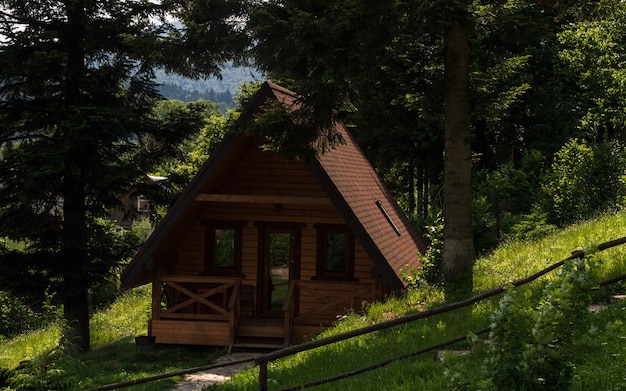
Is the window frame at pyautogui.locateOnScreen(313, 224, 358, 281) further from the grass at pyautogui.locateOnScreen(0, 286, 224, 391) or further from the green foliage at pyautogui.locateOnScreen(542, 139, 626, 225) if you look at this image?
the green foliage at pyautogui.locateOnScreen(542, 139, 626, 225)

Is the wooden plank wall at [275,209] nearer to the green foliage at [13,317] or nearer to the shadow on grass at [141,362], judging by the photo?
the shadow on grass at [141,362]

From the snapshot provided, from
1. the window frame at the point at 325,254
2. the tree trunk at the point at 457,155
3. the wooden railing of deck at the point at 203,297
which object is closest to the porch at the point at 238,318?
the wooden railing of deck at the point at 203,297

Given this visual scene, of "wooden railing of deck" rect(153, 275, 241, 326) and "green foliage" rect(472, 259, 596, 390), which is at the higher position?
"green foliage" rect(472, 259, 596, 390)

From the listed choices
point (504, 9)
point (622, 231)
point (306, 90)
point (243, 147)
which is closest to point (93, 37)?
point (243, 147)

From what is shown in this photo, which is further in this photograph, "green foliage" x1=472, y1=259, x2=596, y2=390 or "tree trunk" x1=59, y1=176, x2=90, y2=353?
"tree trunk" x1=59, y1=176, x2=90, y2=353

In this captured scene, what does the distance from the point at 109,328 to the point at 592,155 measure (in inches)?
714

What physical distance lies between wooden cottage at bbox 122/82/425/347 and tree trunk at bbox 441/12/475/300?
1691 millimetres

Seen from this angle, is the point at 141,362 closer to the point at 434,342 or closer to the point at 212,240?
the point at 212,240

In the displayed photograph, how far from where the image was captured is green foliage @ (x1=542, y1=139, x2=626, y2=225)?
1950 centimetres

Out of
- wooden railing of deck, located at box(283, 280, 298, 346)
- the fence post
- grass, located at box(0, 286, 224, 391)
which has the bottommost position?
grass, located at box(0, 286, 224, 391)

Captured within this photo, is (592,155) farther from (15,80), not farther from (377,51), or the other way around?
(15,80)

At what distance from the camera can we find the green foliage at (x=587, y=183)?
19.5 metres

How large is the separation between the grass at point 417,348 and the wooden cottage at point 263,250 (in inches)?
51.9

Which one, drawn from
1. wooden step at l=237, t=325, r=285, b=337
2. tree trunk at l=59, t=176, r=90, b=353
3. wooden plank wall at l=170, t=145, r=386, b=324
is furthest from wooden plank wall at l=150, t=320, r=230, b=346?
tree trunk at l=59, t=176, r=90, b=353
